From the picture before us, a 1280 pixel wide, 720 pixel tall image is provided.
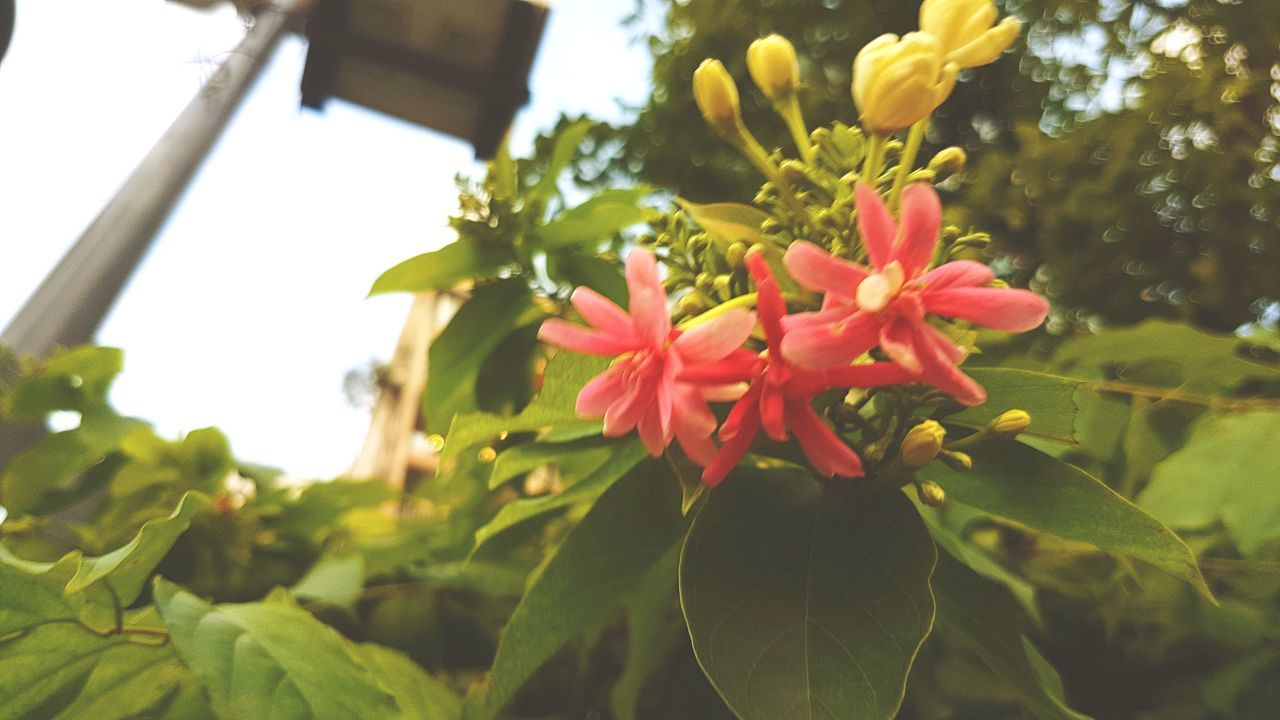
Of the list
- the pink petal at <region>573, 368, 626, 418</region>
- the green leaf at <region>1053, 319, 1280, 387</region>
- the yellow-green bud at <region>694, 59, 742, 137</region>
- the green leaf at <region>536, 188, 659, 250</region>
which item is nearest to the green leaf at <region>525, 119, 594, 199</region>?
the green leaf at <region>536, 188, 659, 250</region>

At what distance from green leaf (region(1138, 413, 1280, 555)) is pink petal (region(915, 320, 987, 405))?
0.24m

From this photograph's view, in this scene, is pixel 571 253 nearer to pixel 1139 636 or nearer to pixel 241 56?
pixel 241 56

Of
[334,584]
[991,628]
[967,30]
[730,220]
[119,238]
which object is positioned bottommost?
[334,584]

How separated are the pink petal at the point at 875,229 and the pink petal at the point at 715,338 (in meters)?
0.04

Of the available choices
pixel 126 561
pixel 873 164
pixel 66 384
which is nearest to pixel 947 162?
pixel 873 164

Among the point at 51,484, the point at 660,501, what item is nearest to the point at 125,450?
the point at 51,484

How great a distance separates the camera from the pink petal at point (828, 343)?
0.25 meters

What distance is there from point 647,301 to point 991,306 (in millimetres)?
110

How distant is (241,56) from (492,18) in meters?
0.23

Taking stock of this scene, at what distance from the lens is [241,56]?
2.25 ft

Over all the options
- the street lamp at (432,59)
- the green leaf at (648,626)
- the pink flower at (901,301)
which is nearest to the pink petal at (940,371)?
the pink flower at (901,301)

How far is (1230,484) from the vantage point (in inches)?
16.9

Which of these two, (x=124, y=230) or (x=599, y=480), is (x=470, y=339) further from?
(x=124, y=230)

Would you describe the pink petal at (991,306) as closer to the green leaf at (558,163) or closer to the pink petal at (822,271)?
the pink petal at (822,271)
